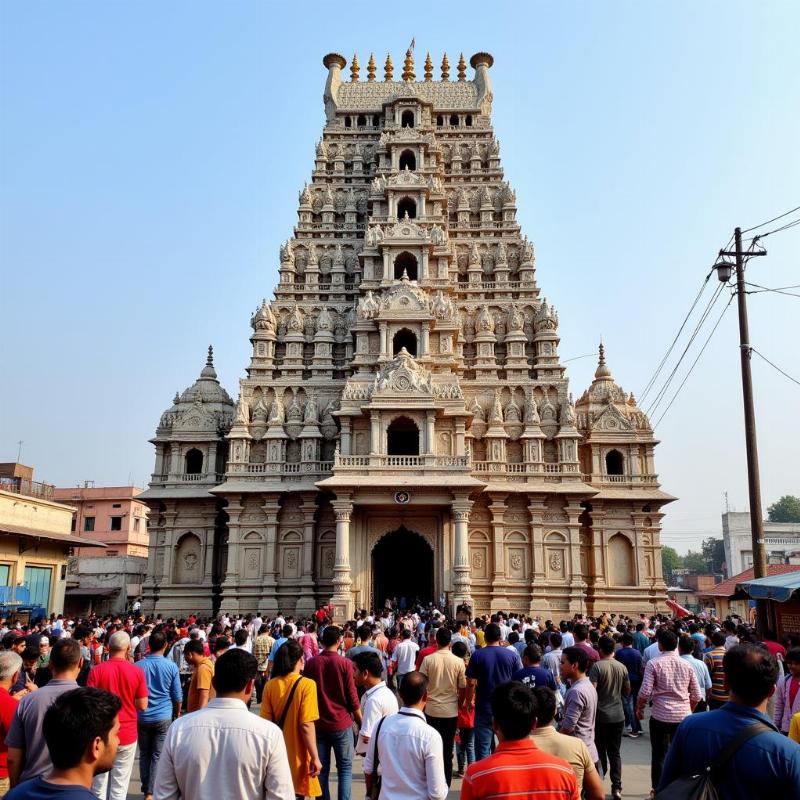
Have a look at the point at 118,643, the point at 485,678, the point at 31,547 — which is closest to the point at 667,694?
the point at 485,678

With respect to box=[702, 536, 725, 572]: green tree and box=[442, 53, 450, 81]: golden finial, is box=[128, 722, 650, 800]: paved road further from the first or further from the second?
box=[702, 536, 725, 572]: green tree

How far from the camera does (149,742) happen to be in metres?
8.55

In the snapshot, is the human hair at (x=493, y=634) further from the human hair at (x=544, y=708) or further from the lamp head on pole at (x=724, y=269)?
the lamp head on pole at (x=724, y=269)

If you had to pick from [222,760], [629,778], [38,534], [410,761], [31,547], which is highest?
[38,534]

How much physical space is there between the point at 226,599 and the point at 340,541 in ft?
25.5

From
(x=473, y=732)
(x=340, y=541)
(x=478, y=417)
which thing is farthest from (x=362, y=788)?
(x=478, y=417)

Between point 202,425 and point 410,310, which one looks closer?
point 410,310

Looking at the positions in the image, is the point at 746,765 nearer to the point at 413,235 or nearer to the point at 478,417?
the point at 478,417

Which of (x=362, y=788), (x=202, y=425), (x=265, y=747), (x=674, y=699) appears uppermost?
(x=202, y=425)

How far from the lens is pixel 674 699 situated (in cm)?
902

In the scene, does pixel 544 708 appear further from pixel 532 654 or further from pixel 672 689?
pixel 672 689

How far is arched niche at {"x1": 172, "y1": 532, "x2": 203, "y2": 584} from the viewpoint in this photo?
1481 inches

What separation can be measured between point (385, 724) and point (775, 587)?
1312 cm

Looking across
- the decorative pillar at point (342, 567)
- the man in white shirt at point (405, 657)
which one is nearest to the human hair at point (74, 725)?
the man in white shirt at point (405, 657)
